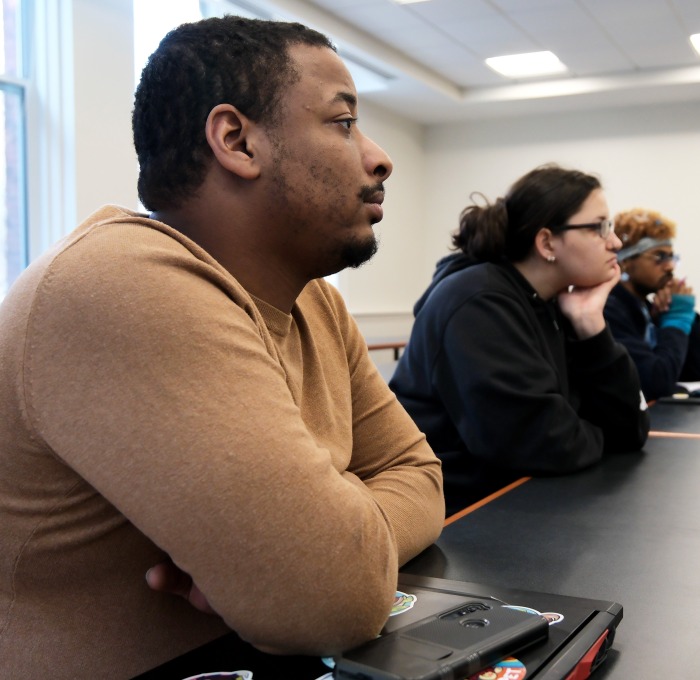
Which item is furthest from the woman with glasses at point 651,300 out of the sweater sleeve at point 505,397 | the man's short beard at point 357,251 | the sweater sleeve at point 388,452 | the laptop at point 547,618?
the laptop at point 547,618

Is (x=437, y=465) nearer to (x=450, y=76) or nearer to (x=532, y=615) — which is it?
(x=532, y=615)

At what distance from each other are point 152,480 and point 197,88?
490mm

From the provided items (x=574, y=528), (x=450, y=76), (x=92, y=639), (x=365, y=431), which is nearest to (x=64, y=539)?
(x=92, y=639)

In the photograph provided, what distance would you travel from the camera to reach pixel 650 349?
3.05 meters

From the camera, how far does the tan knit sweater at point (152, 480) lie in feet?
2.21

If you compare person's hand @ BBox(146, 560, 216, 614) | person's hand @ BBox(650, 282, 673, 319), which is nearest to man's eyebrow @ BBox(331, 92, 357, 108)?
person's hand @ BBox(146, 560, 216, 614)

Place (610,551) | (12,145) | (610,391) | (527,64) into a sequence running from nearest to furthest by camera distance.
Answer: (610,551), (610,391), (12,145), (527,64)

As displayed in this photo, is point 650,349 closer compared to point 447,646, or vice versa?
point 447,646

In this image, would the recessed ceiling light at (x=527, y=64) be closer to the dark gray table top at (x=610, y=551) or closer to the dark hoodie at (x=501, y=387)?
the dark hoodie at (x=501, y=387)

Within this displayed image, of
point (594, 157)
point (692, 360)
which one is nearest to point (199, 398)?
point (692, 360)

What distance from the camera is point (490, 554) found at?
1.10 meters

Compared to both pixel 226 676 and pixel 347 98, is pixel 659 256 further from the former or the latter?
pixel 226 676

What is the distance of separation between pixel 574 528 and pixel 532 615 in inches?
19.8

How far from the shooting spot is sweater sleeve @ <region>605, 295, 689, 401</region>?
2.86 m
